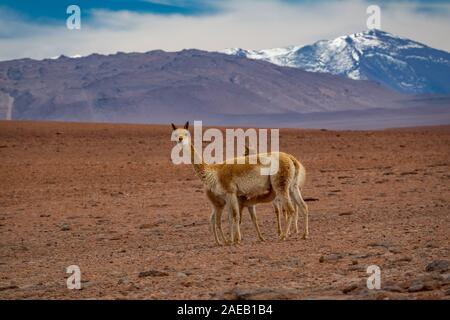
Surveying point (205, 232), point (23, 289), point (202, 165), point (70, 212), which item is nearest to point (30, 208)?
point (70, 212)

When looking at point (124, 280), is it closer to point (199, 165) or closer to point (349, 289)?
point (349, 289)

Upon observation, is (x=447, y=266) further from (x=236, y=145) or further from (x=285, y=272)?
(x=236, y=145)

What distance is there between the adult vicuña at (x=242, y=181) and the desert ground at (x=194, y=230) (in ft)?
2.01

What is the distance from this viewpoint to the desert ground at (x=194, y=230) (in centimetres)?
964

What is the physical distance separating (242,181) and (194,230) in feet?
11.1

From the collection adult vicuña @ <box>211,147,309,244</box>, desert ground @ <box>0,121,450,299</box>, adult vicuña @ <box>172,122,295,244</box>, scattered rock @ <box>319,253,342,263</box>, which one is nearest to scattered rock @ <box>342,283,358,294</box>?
desert ground @ <box>0,121,450,299</box>

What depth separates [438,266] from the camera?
9656 mm

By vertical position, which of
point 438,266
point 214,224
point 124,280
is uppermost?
point 214,224

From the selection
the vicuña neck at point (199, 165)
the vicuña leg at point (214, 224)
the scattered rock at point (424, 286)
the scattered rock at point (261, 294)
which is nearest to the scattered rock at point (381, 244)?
the vicuña leg at point (214, 224)

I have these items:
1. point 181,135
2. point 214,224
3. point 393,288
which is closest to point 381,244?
point 214,224

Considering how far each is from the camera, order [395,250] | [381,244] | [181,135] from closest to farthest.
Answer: [395,250]
[381,244]
[181,135]

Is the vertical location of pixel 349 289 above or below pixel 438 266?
below

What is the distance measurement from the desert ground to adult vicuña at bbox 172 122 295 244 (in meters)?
0.61
